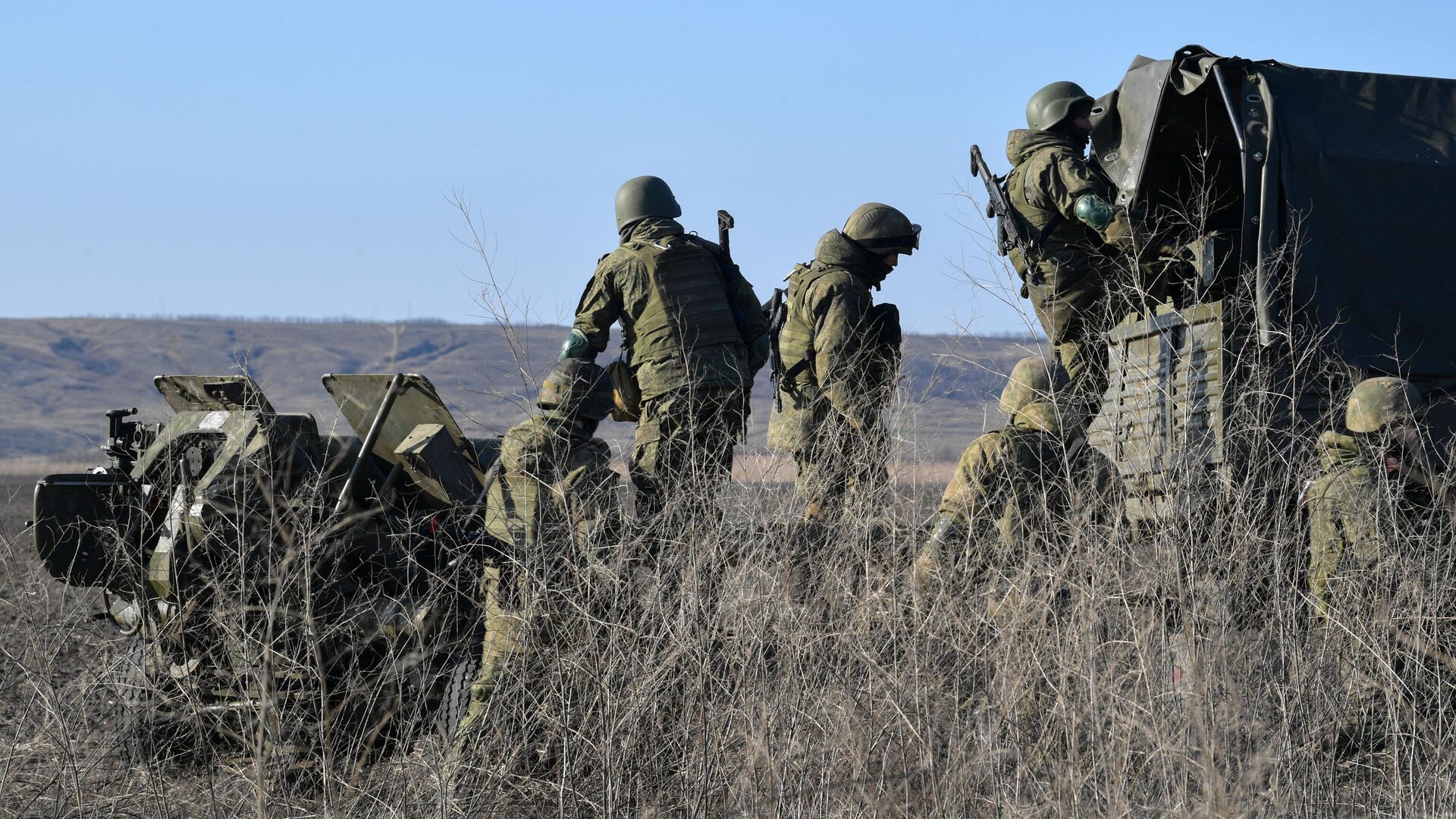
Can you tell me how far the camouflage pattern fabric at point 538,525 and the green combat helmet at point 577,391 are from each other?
0.05 metres

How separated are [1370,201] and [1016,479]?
1.77 metres

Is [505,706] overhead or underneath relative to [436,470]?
underneath

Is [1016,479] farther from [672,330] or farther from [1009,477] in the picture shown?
[672,330]

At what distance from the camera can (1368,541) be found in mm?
4516

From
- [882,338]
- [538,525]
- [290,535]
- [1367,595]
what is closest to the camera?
[1367,595]

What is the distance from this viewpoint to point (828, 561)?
4.70 m

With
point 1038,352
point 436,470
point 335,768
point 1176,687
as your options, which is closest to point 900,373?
point 1038,352

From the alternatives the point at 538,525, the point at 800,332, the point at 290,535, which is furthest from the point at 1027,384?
the point at 290,535

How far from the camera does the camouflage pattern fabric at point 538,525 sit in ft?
14.5

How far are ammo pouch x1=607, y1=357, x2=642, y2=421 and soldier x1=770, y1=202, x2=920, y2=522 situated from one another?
0.69 meters

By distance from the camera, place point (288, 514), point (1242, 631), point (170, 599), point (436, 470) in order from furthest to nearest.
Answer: point (436, 470) < point (170, 599) < point (288, 514) < point (1242, 631)

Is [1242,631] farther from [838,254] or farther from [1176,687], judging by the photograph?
A: [838,254]

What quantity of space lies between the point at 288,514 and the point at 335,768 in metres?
0.82

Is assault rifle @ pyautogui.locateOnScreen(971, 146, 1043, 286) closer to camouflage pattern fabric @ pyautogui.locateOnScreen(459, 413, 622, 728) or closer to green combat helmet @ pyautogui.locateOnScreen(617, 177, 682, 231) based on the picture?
green combat helmet @ pyautogui.locateOnScreen(617, 177, 682, 231)
